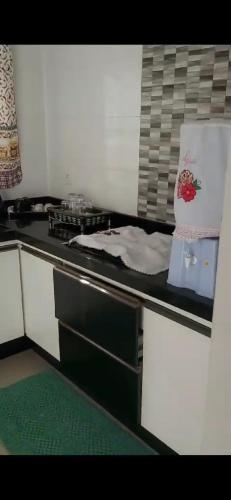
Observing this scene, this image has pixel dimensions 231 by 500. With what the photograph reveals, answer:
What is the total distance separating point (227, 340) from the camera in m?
Answer: 0.88

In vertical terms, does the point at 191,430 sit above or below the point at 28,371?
above

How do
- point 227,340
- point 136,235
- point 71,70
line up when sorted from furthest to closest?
point 71,70 < point 136,235 < point 227,340

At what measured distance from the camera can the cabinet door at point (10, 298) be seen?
2016 mm

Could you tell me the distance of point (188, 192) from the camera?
1.12 meters

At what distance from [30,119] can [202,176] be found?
172cm

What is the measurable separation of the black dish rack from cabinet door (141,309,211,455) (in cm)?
73

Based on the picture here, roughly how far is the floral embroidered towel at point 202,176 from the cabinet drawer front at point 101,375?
660 millimetres

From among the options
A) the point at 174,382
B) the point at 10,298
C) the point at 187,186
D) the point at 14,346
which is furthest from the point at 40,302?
Result: the point at 187,186

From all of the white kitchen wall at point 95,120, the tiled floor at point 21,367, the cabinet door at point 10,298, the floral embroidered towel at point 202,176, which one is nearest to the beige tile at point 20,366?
the tiled floor at point 21,367

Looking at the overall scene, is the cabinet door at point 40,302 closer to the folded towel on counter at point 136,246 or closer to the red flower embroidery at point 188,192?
the folded towel on counter at point 136,246

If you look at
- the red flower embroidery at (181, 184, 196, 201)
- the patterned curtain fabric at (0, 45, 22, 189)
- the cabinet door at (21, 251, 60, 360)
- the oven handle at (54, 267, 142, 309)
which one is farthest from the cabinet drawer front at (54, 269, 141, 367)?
the patterned curtain fabric at (0, 45, 22, 189)
